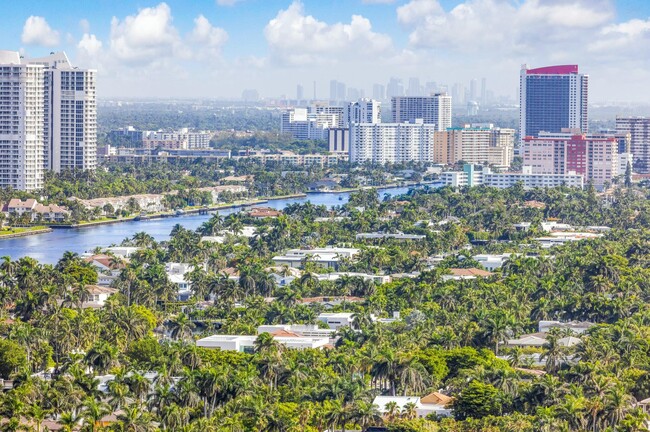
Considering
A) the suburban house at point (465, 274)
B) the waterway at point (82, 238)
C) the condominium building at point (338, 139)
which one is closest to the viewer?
the suburban house at point (465, 274)

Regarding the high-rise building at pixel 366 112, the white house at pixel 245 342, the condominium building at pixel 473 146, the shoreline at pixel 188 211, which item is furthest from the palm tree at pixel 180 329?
the high-rise building at pixel 366 112

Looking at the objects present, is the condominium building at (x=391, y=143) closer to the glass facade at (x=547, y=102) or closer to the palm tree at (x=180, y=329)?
the glass facade at (x=547, y=102)

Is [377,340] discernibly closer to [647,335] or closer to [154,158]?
[647,335]

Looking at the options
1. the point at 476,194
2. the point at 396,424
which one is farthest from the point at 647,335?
the point at 476,194

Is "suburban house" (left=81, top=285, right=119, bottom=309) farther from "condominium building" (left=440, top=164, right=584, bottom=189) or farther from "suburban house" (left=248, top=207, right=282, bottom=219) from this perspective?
"condominium building" (left=440, top=164, right=584, bottom=189)

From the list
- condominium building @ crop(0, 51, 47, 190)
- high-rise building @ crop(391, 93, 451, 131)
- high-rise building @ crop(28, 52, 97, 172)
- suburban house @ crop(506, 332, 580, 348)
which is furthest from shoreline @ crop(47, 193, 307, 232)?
high-rise building @ crop(391, 93, 451, 131)

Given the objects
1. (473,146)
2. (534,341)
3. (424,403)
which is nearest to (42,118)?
(473,146)
